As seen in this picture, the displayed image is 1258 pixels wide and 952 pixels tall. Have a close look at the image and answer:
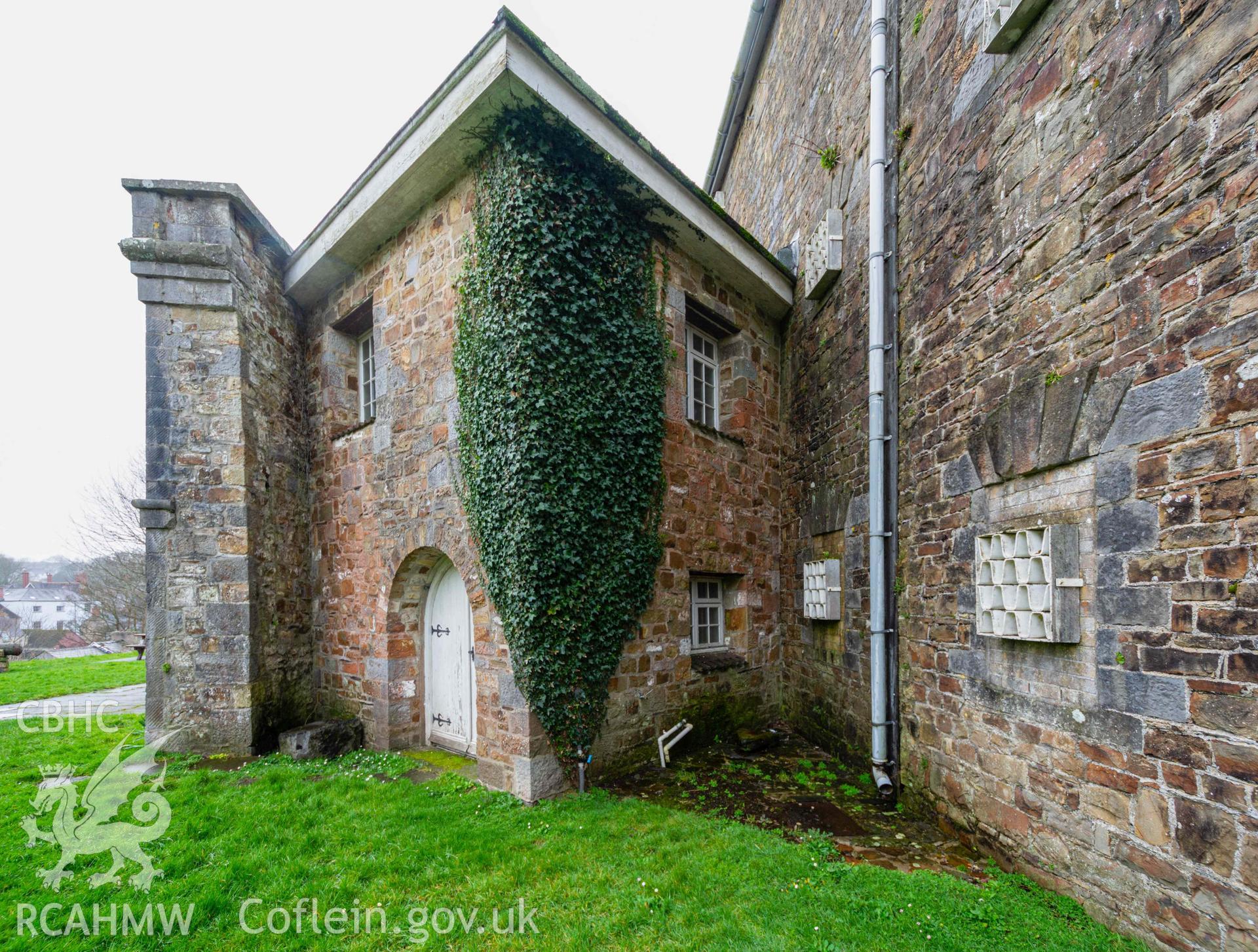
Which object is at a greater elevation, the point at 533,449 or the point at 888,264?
the point at 888,264

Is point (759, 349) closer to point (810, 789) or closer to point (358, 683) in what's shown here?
point (810, 789)

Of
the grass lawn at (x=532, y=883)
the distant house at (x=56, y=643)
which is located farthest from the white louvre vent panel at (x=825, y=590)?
the distant house at (x=56, y=643)

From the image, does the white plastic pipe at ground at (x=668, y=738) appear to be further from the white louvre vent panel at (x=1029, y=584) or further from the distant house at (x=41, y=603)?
the distant house at (x=41, y=603)

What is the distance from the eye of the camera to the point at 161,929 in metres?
2.92

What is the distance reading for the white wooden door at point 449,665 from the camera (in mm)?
5641

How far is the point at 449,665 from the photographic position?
19.1 feet

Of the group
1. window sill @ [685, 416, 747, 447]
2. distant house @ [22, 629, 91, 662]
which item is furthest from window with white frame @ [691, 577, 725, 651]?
distant house @ [22, 629, 91, 662]

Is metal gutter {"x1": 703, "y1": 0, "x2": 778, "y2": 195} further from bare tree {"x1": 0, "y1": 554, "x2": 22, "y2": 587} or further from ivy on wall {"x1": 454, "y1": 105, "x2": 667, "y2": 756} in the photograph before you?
bare tree {"x1": 0, "y1": 554, "x2": 22, "y2": 587}

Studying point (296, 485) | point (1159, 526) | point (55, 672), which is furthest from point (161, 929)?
point (55, 672)

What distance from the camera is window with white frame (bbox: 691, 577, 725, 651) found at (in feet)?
21.0

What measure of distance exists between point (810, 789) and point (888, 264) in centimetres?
474

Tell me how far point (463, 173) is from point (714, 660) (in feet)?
19.1

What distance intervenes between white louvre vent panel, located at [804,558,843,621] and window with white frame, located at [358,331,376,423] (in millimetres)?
5842

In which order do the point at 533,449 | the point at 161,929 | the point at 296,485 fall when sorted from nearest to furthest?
the point at 161,929
the point at 533,449
the point at 296,485
